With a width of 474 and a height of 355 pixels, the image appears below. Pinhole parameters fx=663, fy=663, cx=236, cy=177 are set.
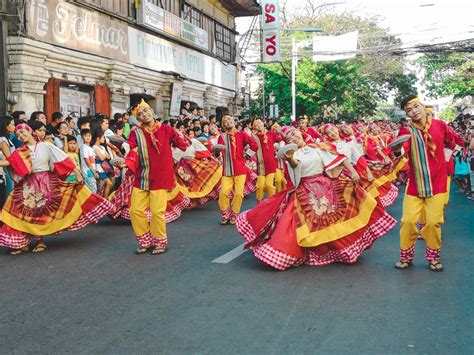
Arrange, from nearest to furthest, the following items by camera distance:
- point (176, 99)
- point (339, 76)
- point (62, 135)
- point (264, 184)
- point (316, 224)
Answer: point (316, 224) → point (62, 135) → point (264, 184) → point (176, 99) → point (339, 76)

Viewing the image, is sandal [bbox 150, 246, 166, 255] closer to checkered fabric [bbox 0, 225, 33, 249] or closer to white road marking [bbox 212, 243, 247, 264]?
white road marking [bbox 212, 243, 247, 264]

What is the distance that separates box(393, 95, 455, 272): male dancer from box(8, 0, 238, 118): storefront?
935 cm

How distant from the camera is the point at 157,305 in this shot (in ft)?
17.0

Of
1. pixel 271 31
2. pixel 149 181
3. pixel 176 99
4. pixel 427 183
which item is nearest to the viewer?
pixel 427 183

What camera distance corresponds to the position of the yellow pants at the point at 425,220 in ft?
20.5

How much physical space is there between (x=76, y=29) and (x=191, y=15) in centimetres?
902

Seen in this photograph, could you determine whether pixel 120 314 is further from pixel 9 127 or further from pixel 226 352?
pixel 9 127

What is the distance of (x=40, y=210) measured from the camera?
25.6ft

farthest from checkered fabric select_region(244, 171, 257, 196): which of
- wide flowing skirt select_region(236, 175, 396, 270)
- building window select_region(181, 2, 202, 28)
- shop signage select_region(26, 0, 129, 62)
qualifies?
building window select_region(181, 2, 202, 28)

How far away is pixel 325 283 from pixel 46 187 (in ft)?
12.1

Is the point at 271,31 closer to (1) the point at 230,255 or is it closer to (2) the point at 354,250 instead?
(1) the point at 230,255

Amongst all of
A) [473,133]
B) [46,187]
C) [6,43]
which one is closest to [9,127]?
[46,187]

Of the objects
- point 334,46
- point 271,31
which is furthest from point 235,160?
point 334,46

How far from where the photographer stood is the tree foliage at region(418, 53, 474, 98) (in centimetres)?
3953
